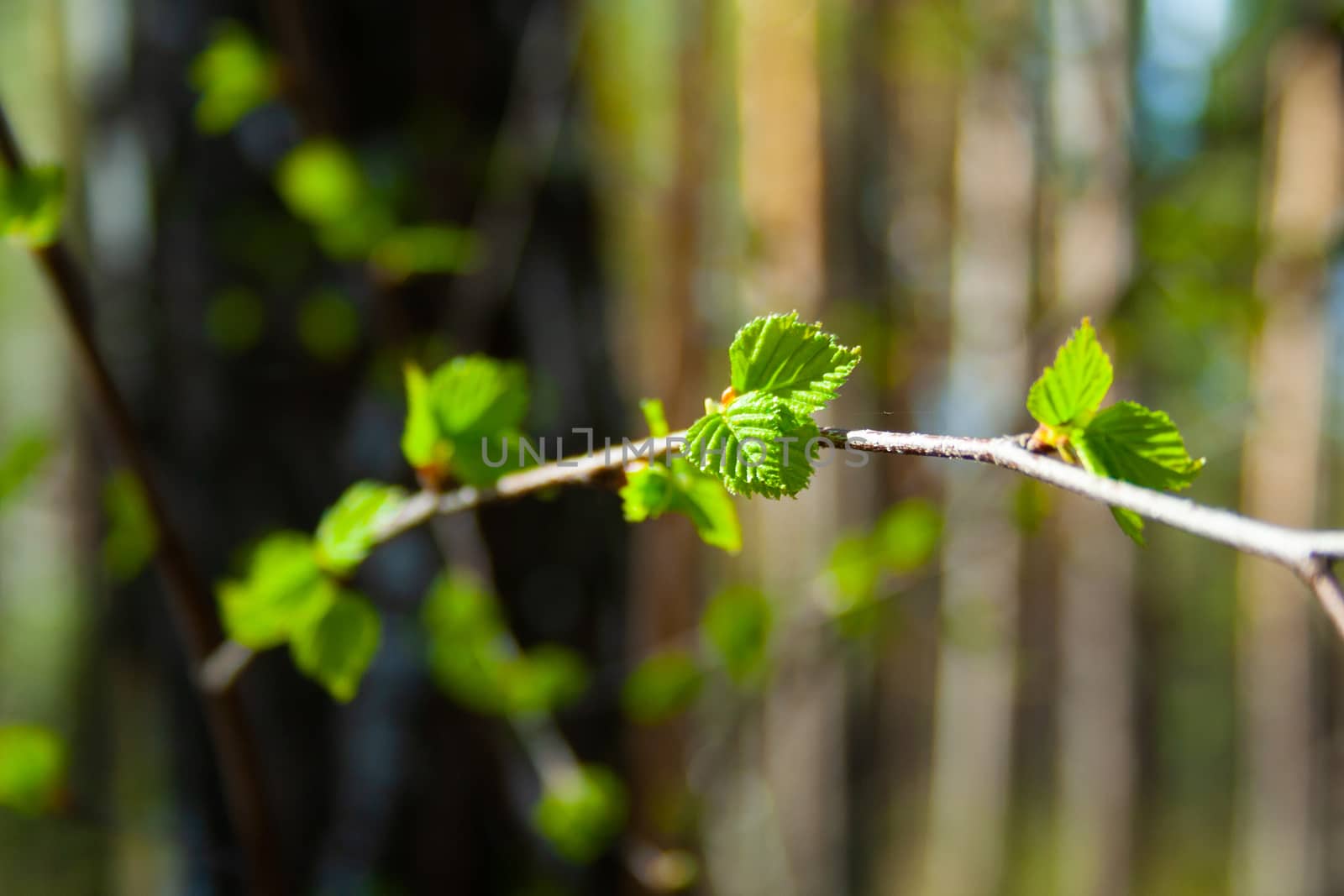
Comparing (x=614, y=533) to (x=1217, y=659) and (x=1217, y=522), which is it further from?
(x=1217, y=659)

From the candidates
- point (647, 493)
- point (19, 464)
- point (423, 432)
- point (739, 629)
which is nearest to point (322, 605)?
point (423, 432)

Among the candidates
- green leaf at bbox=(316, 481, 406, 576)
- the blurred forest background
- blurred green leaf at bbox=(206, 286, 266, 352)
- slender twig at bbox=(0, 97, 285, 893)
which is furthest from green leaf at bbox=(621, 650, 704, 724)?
blurred green leaf at bbox=(206, 286, 266, 352)

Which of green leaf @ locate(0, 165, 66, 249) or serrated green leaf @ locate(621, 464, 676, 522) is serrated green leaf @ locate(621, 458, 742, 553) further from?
green leaf @ locate(0, 165, 66, 249)

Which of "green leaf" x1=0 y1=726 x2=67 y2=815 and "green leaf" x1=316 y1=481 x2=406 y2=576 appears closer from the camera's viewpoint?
"green leaf" x1=316 y1=481 x2=406 y2=576

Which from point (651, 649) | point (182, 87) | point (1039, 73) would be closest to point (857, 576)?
point (651, 649)

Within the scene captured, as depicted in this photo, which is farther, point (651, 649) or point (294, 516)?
point (651, 649)

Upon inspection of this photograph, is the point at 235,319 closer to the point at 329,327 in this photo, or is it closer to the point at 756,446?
the point at 329,327
